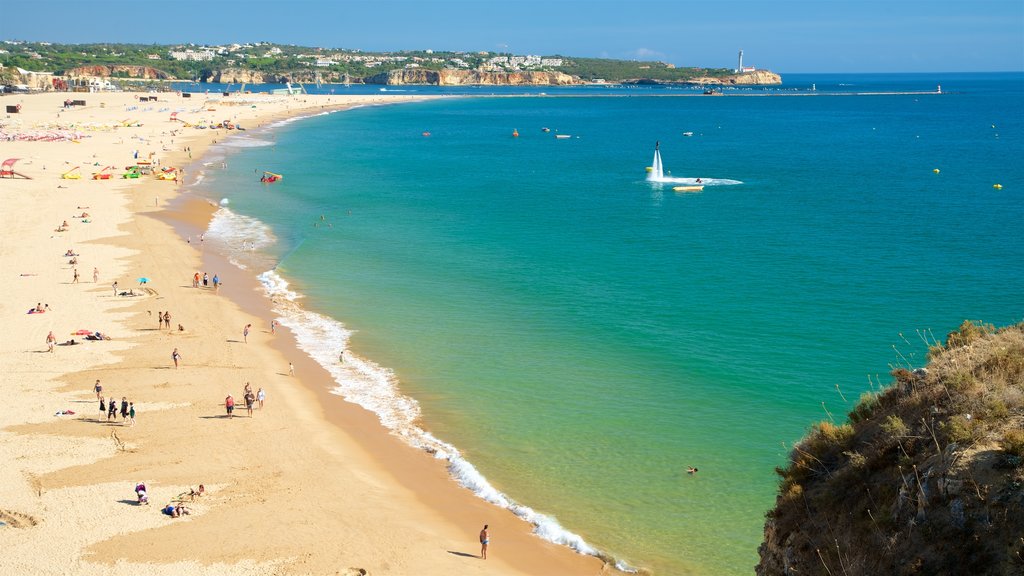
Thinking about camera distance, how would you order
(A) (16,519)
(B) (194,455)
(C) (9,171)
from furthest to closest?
(C) (9,171) → (B) (194,455) → (A) (16,519)

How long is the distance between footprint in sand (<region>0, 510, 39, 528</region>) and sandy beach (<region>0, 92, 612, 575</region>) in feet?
0.13

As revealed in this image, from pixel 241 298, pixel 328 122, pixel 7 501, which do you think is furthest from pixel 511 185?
pixel 328 122

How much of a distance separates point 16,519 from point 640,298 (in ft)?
89.6

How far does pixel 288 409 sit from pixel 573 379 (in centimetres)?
993

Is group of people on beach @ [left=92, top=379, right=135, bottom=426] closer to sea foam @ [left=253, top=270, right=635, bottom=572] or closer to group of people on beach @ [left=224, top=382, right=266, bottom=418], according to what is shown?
group of people on beach @ [left=224, top=382, right=266, bottom=418]

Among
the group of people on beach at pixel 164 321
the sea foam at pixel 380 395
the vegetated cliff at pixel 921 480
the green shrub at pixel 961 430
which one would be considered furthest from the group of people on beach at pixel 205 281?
the green shrub at pixel 961 430

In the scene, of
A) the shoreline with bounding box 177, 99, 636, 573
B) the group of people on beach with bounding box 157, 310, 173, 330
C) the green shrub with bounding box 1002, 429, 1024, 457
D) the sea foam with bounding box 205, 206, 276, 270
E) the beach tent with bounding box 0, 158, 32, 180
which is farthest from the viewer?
the beach tent with bounding box 0, 158, 32, 180

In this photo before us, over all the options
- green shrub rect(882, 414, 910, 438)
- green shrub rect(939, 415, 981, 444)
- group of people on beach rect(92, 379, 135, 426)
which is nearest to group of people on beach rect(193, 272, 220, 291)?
group of people on beach rect(92, 379, 135, 426)

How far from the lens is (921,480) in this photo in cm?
1108

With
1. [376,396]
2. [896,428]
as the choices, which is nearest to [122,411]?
[376,396]

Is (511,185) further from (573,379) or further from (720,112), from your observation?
(720,112)

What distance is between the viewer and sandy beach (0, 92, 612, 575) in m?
19.5

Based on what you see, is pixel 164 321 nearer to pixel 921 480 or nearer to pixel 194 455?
pixel 194 455

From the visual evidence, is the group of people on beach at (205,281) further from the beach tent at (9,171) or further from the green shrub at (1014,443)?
the beach tent at (9,171)
